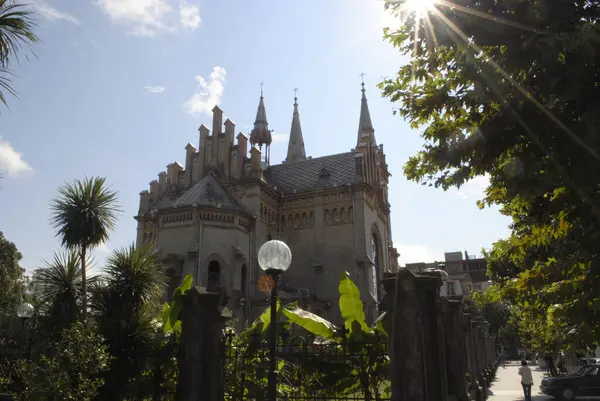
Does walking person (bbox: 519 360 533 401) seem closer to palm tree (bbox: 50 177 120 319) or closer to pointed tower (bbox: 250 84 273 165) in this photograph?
A: palm tree (bbox: 50 177 120 319)

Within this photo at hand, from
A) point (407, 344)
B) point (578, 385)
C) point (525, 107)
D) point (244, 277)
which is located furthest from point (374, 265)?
point (525, 107)

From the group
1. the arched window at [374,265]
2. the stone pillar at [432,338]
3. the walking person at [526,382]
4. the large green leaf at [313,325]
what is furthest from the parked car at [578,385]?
the arched window at [374,265]

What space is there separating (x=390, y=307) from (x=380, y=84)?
Result: 400 cm

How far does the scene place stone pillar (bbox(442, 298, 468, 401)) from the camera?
34.3 ft

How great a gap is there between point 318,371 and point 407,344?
240 centimetres

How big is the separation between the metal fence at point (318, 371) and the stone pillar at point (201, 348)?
317mm

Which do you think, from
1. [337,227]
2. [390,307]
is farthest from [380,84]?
[337,227]

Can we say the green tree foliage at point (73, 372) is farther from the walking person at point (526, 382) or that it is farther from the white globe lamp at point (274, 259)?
the walking person at point (526, 382)

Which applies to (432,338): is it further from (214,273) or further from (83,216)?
(214,273)

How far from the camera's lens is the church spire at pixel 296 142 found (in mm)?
55250

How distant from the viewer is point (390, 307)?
8.50 metres

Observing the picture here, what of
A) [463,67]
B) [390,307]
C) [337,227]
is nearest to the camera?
[463,67]

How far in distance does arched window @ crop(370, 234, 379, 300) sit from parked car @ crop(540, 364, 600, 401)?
1655cm

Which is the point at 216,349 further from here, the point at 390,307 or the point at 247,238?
the point at 247,238
